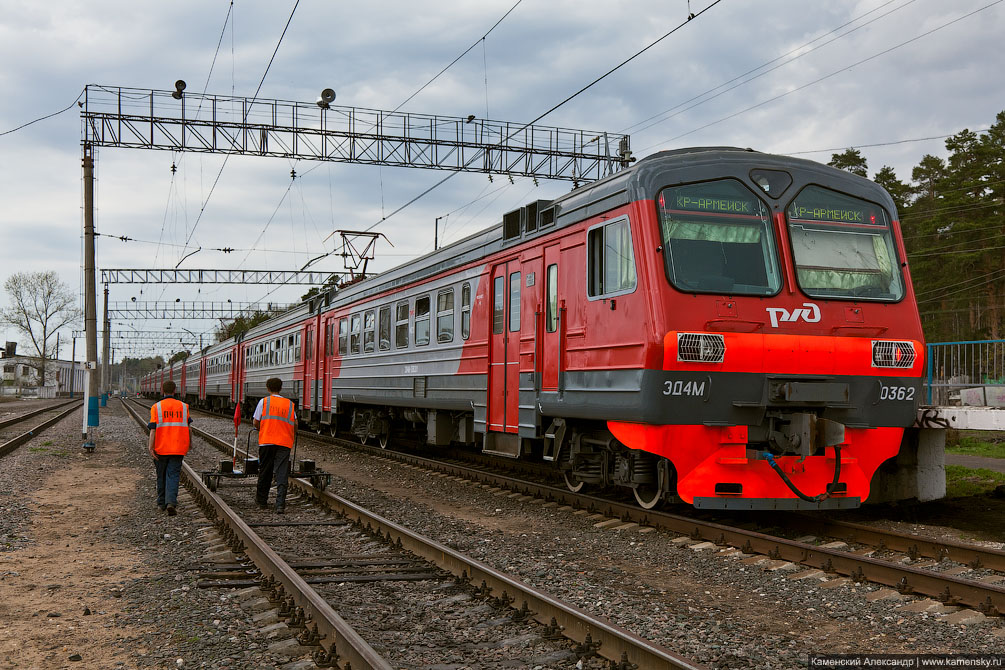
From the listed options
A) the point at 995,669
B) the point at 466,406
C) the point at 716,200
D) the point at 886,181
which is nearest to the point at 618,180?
the point at 716,200

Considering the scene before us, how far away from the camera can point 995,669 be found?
4352mm

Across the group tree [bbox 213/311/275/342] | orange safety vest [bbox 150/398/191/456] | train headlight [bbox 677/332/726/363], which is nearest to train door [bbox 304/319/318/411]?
orange safety vest [bbox 150/398/191/456]

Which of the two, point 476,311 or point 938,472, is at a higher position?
point 476,311

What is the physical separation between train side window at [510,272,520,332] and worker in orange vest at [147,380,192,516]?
3923mm

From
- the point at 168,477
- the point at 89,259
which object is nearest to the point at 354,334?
the point at 89,259

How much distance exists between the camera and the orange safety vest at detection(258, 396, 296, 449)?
1002 centimetres

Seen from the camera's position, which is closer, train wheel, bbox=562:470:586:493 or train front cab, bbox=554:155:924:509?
train front cab, bbox=554:155:924:509

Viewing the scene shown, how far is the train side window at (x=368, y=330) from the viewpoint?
1658 centimetres

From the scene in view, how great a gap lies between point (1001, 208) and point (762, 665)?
3536 centimetres

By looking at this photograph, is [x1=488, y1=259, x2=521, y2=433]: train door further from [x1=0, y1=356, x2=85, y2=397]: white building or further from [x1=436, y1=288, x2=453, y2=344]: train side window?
[x1=0, y1=356, x2=85, y2=397]: white building

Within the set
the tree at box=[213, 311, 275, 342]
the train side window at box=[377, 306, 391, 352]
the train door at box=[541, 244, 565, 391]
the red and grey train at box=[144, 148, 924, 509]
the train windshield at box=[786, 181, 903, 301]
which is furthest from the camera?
the tree at box=[213, 311, 275, 342]

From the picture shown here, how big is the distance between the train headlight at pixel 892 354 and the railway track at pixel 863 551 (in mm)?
1521

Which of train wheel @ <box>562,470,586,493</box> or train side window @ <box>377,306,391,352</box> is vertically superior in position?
train side window @ <box>377,306,391,352</box>

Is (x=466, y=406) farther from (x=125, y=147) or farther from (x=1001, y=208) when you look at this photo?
(x=1001, y=208)
